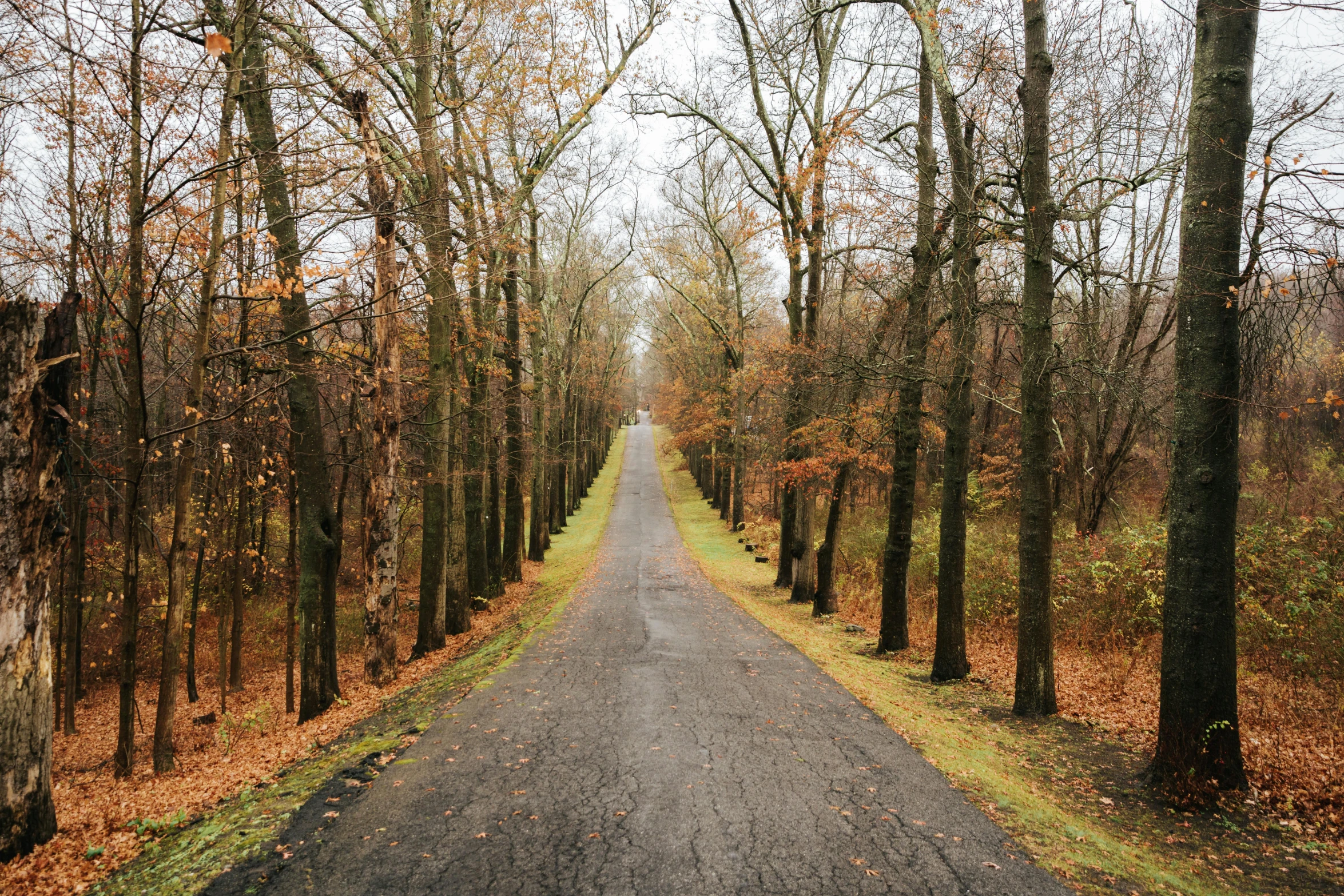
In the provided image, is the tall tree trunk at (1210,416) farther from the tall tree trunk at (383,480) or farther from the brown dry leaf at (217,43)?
the tall tree trunk at (383,480)

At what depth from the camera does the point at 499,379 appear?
18.8 metres

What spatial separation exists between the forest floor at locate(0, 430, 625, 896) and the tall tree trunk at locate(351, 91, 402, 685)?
737 mm

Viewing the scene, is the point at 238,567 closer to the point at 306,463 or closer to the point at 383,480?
the point at 383,480

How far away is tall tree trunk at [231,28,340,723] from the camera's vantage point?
320 inches

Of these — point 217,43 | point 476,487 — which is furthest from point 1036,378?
point 476,487

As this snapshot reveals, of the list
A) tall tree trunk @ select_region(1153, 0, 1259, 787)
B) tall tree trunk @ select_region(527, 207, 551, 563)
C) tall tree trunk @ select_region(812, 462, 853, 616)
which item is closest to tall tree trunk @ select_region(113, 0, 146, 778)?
tall tree trunk @ select_region(1153, 0, 1259, 787)

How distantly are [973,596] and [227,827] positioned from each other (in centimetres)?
1366

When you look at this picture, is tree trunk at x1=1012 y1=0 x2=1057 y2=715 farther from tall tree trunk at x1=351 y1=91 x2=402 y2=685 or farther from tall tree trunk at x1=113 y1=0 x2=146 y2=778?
tall tree trunk at x1=113 y1=0 x2=146 y2=778

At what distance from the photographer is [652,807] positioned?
4965 mm

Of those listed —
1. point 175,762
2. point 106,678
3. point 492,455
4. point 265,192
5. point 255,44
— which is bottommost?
point 106,678

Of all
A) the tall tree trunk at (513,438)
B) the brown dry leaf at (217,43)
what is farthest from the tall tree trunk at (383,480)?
the brown dry leaf at (217,43)

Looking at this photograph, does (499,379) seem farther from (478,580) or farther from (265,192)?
(265,192)

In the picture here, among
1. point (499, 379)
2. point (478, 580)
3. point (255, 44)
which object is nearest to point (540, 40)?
point (255, 44)

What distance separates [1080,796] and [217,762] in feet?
30.3
